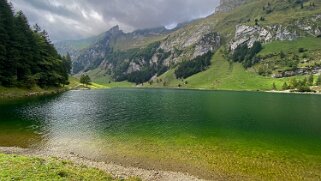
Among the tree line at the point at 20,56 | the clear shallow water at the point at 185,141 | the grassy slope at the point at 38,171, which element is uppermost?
the tree line at the point at 20,56

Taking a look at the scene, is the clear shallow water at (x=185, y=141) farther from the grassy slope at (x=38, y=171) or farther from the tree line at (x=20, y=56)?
the tree line at (x=20, y=56)

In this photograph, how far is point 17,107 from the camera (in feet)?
269

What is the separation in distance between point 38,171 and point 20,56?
4092 inches

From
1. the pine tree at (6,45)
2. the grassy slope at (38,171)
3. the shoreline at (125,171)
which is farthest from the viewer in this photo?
the pine tree at (6,45)

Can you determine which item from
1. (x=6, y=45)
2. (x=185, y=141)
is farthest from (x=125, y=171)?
(x=6, y=45)

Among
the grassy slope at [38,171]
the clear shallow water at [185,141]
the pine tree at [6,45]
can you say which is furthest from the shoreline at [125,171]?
the pine tree at [6,45]

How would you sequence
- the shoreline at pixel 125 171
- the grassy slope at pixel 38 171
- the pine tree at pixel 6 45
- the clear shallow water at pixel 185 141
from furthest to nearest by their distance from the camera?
the pine tree at pixel 6 45
the clear shallow water at pixel 185 141
the shoreline at pixel 125 171
the grassy slope at pixel 38 171

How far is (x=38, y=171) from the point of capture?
25.9m

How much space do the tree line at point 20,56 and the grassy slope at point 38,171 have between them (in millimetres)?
86431

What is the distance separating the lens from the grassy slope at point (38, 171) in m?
23.9

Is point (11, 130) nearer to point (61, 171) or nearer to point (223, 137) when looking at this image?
point (61, 171)

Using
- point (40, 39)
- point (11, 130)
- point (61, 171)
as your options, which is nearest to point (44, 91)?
point (40, 39)

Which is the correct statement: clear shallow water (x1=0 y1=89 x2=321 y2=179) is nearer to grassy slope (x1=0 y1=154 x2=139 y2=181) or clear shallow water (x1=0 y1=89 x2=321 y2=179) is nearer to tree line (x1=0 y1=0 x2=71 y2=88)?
grassy slope (x1=0 y1=154 x2=139 y2=181)

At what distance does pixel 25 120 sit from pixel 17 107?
21.0 metres
